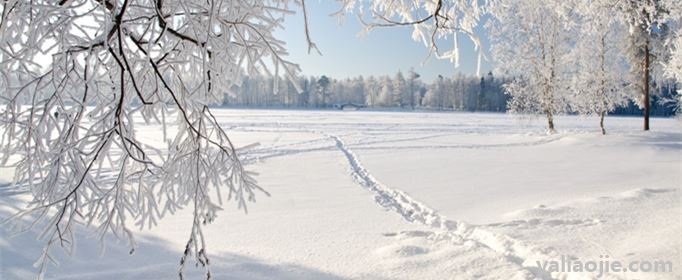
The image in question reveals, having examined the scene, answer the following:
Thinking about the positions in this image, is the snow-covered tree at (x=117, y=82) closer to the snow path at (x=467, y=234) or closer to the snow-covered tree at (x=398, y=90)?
the snow path at (x=467, y=234)

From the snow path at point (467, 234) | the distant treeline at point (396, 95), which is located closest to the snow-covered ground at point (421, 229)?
the snow path at point (467, 234)

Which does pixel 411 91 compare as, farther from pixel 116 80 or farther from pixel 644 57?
pixel 116 80

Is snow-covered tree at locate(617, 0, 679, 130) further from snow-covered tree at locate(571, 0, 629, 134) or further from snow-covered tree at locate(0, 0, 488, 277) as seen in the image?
snow-covered tree at locate(0, 0, 488, 277)

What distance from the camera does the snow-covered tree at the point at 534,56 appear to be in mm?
20531

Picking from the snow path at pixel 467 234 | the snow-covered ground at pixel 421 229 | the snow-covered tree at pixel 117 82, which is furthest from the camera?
the snow-covered ground at pixel 421 229

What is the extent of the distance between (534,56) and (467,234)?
19.1 metres

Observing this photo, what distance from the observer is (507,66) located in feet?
70.4

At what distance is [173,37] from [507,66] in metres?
22.5

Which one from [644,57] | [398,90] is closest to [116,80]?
[644,57]

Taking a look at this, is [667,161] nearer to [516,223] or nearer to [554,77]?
[516,223]

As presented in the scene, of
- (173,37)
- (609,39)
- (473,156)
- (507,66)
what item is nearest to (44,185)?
(173,37)

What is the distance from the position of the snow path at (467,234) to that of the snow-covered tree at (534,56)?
16096 millimetres

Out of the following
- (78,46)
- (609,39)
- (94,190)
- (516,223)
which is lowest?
(516,223)

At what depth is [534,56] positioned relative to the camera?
68.5 feet
